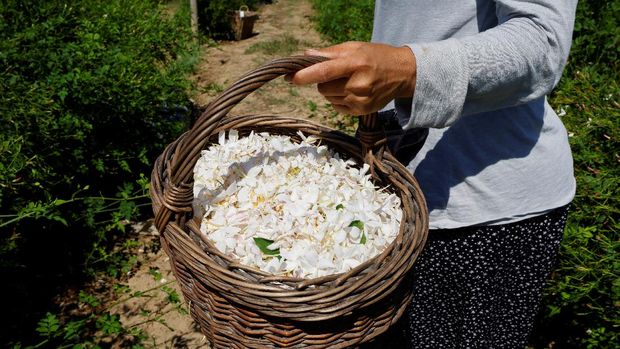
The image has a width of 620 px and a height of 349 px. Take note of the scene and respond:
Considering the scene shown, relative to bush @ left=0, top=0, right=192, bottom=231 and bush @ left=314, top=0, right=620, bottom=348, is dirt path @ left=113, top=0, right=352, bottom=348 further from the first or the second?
bush @ left=314, top=0, right=620, bottom=348

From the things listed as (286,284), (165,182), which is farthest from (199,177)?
(286,284)

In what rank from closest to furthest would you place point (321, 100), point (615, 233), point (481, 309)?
point (481, 309) < point (615, 233) < point (321, 100)

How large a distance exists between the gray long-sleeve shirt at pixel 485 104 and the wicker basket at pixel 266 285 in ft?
0.83

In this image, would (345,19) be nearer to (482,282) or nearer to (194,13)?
(194,13)

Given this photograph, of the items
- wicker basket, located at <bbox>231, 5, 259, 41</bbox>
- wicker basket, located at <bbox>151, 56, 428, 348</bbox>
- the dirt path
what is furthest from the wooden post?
wicker basket, located at <bbox>151, 56, 428, 348</bbox>

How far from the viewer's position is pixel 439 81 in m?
1.02

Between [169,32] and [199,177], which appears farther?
[169,32]

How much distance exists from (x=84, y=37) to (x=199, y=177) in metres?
2.03

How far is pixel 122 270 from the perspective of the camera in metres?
2.93

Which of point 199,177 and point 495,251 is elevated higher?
point 199,177

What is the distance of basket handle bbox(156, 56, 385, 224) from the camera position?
42.4 inches

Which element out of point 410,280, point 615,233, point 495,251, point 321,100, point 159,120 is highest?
point 410,280

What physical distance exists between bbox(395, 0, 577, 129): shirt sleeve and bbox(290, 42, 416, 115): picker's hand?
3 centimetres

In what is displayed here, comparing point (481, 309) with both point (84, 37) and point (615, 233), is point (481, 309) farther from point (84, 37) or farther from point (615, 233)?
point (84, 37)
